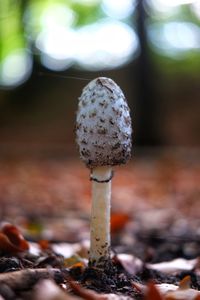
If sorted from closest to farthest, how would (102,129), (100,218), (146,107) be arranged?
(102,129) → (100,218) → (146,107)

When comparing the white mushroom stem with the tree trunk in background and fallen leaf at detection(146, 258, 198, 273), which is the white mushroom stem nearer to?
fallen leaf at detection(146, 258, 198, 273)

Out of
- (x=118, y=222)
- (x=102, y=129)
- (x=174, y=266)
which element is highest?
(x=118, y=222)

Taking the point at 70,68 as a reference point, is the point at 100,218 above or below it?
below

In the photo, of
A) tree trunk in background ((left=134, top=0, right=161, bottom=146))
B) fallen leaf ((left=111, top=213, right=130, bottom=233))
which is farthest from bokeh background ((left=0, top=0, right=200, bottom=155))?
fallen leaf ((left=111, top=213, right=130, bottom=233))

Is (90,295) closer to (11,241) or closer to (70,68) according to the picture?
(11,241)

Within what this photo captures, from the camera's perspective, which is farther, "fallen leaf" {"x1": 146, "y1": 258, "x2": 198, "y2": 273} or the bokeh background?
the bokeh background

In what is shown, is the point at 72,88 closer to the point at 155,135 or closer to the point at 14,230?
the point at 155,135

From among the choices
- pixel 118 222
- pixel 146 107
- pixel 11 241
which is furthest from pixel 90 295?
pixel 146 107
